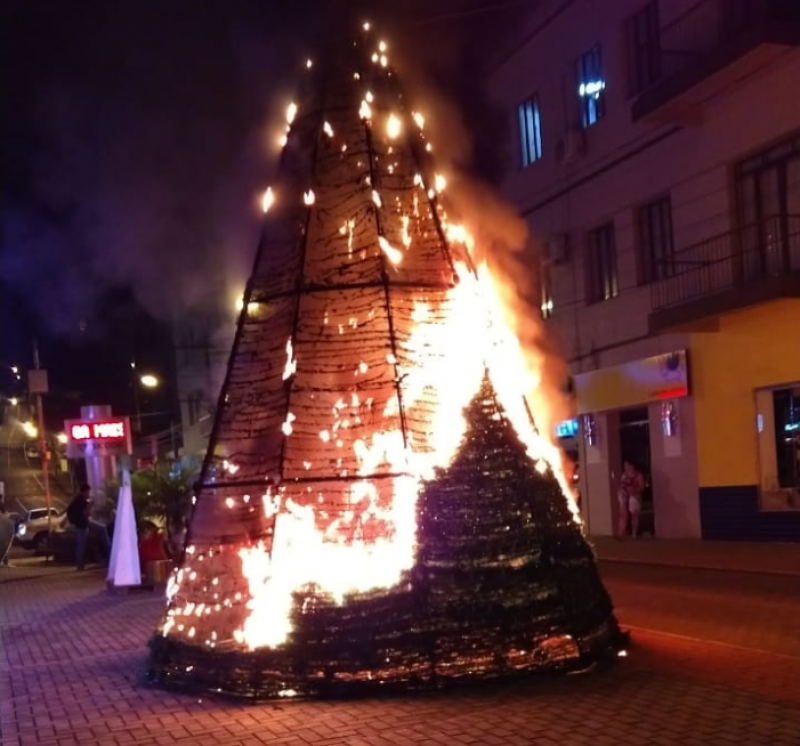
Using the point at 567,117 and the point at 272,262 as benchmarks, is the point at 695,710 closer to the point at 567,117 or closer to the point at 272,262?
the point at 272,262

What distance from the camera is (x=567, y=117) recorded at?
21.0 meters

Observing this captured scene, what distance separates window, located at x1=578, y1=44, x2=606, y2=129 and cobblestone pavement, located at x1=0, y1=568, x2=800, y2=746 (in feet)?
46.0

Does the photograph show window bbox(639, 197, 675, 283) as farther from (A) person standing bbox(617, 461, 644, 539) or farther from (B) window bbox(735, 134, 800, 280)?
(A) person standing bbox(617, 461, 644, 539)

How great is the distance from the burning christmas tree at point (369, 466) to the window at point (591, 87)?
522 inches

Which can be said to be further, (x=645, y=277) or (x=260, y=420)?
(x=645, y=277)

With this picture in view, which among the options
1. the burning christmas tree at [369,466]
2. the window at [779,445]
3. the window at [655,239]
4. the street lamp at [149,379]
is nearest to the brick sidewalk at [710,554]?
the window at [779,445]

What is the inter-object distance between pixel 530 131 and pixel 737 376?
329 inches

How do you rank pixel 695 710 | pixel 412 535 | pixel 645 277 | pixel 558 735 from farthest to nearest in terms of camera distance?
pixel 645 277 → pixel 412 535 → pixel 695 710 → pixel 558 735

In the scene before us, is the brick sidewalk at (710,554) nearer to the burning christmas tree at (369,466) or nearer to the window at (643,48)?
the burning christmas tree at (369,466)

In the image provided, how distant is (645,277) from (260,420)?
44.0 ft

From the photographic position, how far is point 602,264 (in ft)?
66.7

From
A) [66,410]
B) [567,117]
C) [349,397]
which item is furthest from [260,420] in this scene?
[66,410]

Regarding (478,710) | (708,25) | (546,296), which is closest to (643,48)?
(708,25)

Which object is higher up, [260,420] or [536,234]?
[536,234]
